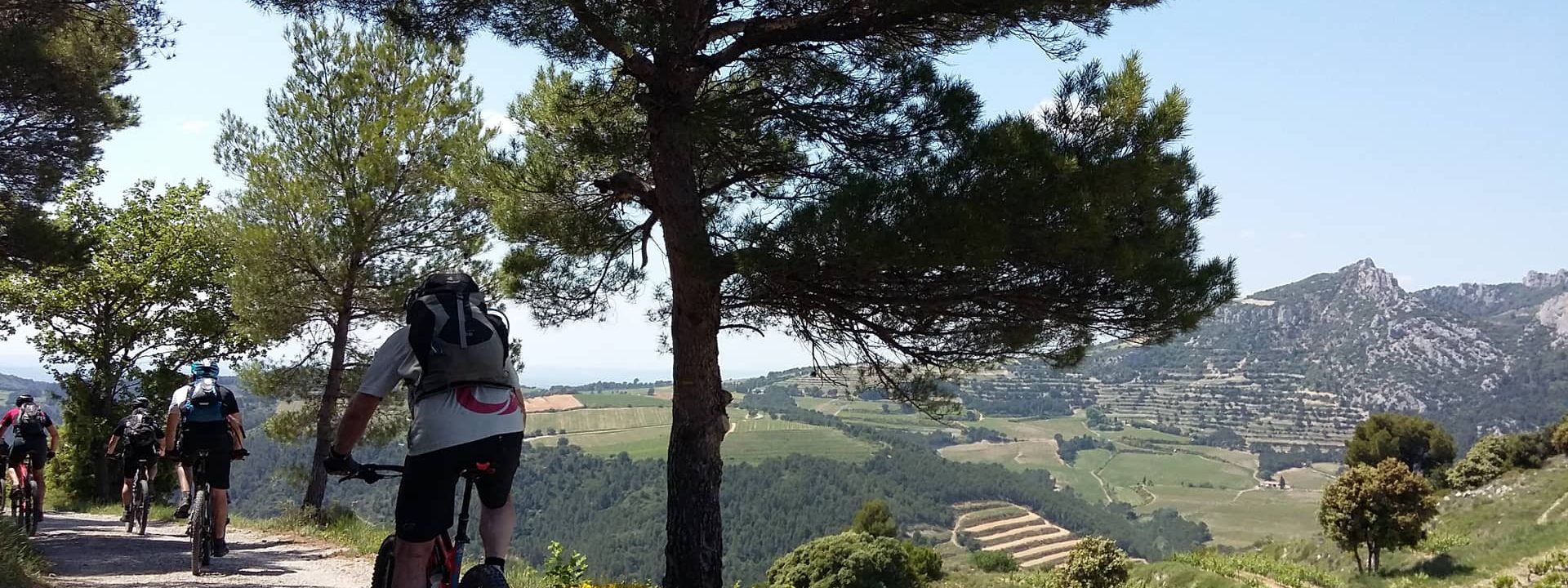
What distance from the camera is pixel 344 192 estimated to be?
464 inches

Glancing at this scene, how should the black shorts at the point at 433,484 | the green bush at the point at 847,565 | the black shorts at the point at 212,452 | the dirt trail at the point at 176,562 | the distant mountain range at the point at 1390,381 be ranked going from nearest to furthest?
the black shorts at the point at 433,484 < the black shorts at the point at 212,452 < the dirt trail at the point at 176,562 < the green bush at the point at 847,565 < the distant mountain range at the point at 1390,381

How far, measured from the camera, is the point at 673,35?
5.10m

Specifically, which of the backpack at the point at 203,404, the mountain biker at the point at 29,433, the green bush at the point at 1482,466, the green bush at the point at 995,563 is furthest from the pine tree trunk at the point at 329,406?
the green bush at the point at 1482,466

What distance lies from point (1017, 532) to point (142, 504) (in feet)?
256

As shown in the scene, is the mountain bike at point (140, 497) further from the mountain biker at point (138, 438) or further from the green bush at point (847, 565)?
the green bush at point (847, 565)

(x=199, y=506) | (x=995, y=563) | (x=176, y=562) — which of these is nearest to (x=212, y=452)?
(x=199, y=506)

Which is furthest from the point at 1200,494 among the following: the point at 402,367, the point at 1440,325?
the point at 402,367

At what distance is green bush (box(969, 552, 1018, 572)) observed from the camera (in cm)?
2255

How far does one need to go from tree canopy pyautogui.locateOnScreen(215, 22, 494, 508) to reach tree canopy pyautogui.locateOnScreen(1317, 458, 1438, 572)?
19445 millimetres

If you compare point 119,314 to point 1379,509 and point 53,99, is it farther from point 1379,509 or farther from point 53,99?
point 1379,509

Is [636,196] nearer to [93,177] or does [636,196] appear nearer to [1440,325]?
[93,177]

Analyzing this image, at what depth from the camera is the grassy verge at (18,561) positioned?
5.29m

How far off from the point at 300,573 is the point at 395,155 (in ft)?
20.1

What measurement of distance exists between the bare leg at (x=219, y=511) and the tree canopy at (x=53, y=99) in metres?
4.70
